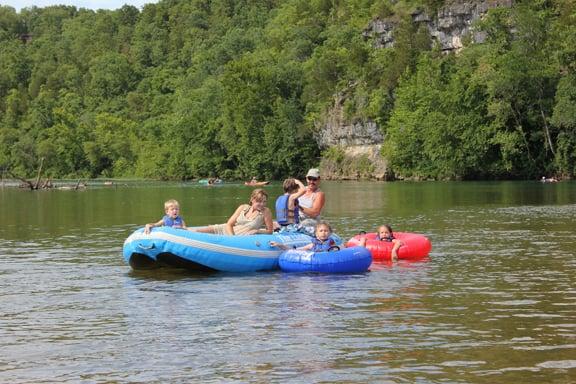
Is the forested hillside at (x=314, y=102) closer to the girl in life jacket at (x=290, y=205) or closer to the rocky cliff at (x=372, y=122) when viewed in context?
the rocky cliff at (x=372, y=122)

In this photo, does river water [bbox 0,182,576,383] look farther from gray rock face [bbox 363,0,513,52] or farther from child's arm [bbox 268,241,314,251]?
gray rock face [bbox 363,0,513,52]

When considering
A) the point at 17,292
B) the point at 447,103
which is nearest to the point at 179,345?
the point at 17,292

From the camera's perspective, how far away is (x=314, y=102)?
4786 inches

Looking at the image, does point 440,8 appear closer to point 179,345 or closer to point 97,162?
point 97,162

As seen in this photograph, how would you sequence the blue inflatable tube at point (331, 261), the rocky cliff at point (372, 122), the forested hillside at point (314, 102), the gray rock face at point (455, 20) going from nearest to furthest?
the blue inflatable tube at point (331, 261)
the forested hillside at point (314, 102)
the gray rock face at point (455, 20)
the rocky cliff at point (372, 122)

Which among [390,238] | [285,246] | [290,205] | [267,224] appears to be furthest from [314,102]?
[285,246]

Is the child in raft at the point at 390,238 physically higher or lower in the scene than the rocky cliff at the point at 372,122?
lower

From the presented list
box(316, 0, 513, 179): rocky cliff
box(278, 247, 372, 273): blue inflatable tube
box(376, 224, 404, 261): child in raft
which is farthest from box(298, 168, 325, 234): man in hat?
box(316, 0, 513, 179): rocky cliff

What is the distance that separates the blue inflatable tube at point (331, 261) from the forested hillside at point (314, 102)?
67.7 metres

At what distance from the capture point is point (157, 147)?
471 ft

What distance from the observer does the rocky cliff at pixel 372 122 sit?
3989 inches

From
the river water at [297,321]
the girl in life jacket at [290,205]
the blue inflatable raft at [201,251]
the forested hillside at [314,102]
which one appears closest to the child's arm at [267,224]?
the blue inflatable raft at [201,251]

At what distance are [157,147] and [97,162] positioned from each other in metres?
Answer: 13.0

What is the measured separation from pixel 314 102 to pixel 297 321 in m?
109
